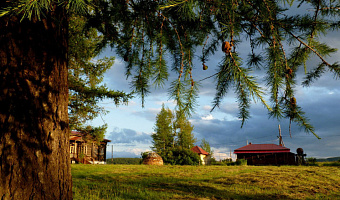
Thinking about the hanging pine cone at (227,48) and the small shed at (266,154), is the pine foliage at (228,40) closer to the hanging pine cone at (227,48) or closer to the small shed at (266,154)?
the hanging pine cone at (227,48)

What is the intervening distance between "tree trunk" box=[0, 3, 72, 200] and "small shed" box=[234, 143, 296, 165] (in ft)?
86.1

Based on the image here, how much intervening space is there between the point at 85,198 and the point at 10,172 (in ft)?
8.22

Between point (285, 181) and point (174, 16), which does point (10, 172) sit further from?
point (285, 181)

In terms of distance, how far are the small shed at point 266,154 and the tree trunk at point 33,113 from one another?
1033 inches

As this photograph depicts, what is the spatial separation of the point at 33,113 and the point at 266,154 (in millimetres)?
29293

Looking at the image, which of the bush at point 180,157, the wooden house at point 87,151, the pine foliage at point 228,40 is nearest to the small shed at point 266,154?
the bush at point 180,157

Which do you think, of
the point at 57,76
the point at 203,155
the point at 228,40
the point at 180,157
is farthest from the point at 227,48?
the point at 203,155

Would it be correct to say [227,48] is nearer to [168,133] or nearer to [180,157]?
[180,157]

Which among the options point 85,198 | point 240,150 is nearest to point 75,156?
point 240,150

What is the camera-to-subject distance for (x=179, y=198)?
4738 mm

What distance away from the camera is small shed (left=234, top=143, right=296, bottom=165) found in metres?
24.7

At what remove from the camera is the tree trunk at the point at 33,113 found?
230 centimetres

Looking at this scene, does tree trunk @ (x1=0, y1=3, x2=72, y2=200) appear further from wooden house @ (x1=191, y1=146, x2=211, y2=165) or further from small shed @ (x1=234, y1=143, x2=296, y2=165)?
wooden house @ (x1=191, y1=146, x2=211, y2=165)

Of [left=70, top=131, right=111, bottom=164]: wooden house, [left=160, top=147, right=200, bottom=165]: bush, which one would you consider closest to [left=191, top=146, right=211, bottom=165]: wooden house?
[left=160, top=147, right=200, bottom=165]: bush
